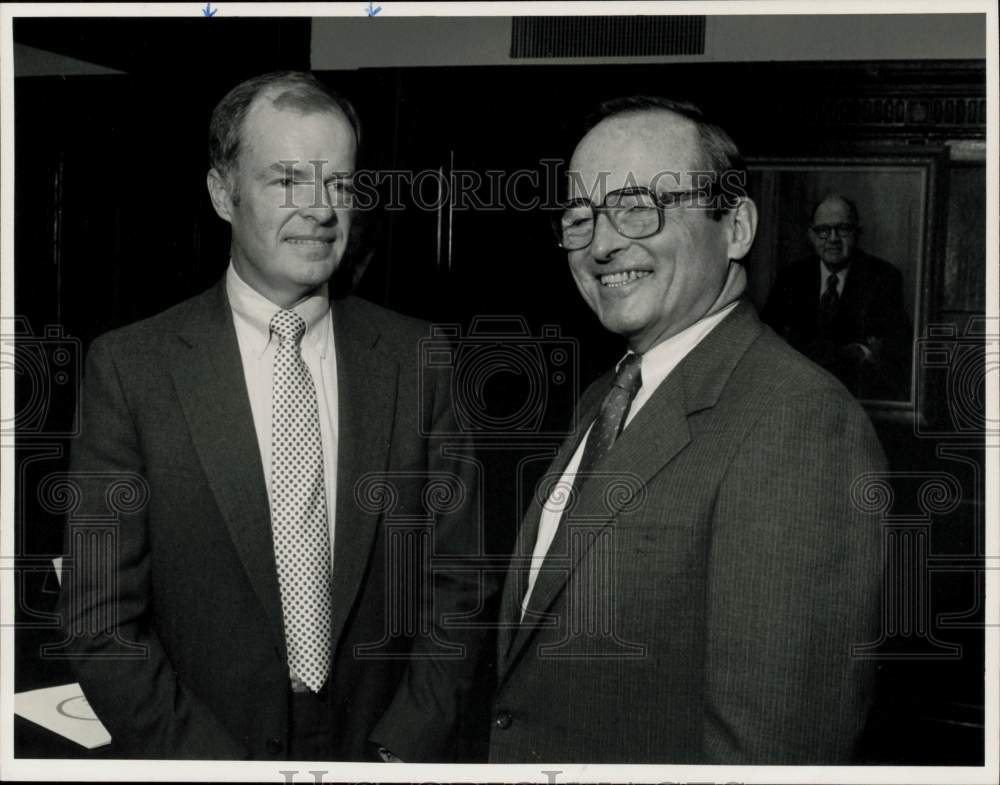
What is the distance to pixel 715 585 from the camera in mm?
1982

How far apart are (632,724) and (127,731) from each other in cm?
106

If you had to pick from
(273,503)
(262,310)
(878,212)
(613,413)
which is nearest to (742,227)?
→ (878,212)

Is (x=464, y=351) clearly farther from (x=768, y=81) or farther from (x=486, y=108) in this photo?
(x=768, y=81)

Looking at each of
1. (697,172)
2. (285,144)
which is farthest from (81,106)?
(697,172)

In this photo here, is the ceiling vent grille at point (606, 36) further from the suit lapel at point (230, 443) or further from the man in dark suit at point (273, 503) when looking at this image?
the suit lapel at point (230, 443)

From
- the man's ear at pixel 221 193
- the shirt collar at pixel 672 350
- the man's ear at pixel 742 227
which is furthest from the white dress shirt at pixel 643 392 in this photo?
the man's ear at pixel 221 193

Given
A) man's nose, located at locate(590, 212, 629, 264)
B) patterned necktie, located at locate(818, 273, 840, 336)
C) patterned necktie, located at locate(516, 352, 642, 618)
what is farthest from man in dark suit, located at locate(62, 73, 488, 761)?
patterned necktie, located at locate(818, 273, 840, 336)

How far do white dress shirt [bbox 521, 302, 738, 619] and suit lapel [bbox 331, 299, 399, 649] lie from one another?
0.36m

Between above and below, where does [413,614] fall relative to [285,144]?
below

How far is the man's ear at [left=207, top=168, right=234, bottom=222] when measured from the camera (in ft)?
7.55

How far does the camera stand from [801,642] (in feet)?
6.47

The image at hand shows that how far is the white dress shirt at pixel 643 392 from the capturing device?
7.00 ft

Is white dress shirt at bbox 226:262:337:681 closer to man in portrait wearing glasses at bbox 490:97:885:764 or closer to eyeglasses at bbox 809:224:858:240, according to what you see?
man in portrait wearing glasses at bbox 490:97:885:764

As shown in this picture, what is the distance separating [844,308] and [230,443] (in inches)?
52.0
